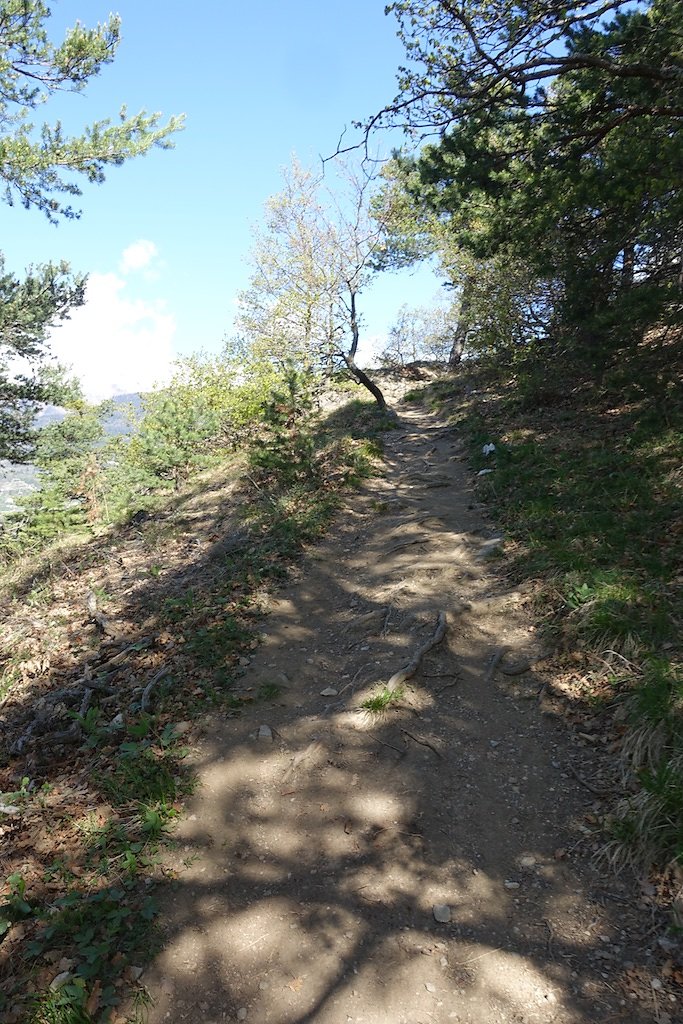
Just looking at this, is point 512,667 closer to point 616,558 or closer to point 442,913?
Result: point 616,558

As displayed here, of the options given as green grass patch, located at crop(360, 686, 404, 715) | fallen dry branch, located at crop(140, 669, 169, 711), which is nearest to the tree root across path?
green grass patch, located at crop(360, 686, 404, 715)

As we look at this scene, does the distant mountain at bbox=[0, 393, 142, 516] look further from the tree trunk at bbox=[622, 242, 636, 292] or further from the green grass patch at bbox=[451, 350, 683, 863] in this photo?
the tree trunk at bbox=[622, 242, 636, 292]

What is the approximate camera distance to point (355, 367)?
59.4 ft

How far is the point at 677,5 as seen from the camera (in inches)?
239

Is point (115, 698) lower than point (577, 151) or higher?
lower

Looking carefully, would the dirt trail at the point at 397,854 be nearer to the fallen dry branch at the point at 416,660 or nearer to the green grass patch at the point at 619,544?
the fallen dry branch at the point at 416,660

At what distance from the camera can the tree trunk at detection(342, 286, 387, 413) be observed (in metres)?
17.9

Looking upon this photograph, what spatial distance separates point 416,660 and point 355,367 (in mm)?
14395

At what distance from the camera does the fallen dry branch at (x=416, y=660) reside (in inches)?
185

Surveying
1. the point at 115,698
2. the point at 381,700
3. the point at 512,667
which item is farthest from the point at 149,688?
the point at 512,667

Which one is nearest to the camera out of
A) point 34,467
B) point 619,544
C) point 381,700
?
point 381,700

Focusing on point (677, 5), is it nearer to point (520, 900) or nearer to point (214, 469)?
point (520, 900)

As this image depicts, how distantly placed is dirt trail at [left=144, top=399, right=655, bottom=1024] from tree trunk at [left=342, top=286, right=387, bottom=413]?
1294 cm

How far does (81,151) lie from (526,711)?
12860mm
